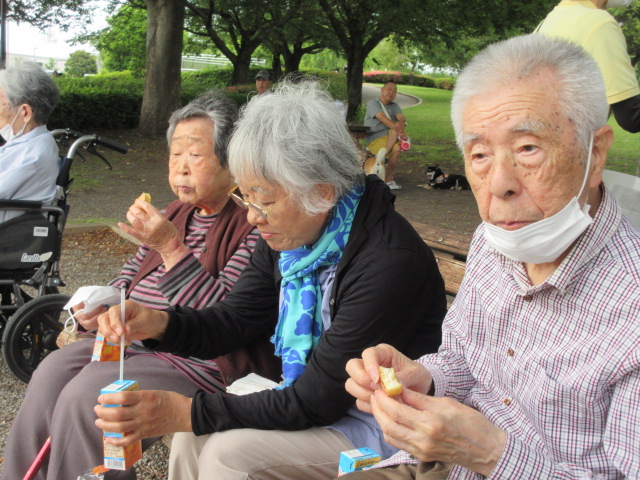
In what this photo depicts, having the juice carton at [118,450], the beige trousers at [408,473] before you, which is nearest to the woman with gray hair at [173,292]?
the juice carton at [118,450]

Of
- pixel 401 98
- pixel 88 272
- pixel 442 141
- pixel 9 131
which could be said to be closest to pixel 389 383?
pixel 9 131

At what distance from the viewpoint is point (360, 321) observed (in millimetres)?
2080

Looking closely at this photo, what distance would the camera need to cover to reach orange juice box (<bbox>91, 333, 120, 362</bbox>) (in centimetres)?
234

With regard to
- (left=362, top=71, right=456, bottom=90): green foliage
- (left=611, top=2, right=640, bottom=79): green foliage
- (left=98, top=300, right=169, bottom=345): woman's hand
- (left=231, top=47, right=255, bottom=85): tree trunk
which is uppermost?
(left=611, top=2, right=640, bottom=79): green foliage

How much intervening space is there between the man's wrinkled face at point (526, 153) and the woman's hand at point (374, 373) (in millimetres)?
443

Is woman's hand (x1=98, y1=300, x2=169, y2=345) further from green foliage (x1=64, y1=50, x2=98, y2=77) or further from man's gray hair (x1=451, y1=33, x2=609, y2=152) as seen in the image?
green foliage (x1=64, y1=50, x2=98, y2=77)

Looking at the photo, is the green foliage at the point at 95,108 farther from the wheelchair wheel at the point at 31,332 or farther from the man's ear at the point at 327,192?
the man's ear at the point at 327,192

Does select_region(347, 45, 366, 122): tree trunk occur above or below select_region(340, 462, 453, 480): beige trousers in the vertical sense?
above

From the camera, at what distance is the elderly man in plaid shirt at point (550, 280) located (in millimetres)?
1454

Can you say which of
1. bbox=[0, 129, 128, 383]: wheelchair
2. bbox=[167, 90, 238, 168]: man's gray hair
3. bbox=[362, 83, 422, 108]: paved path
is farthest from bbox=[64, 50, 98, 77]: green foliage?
bbox=[167, 90, 238, 168]: man's gray hair

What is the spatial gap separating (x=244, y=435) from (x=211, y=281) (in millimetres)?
829

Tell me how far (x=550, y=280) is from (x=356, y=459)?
0.77 metres

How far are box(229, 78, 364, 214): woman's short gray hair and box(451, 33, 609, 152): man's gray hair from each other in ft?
2.22

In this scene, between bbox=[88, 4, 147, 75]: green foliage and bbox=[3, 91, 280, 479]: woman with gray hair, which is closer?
bbox=[3, 91, 280, 479]: woman with gray hair
